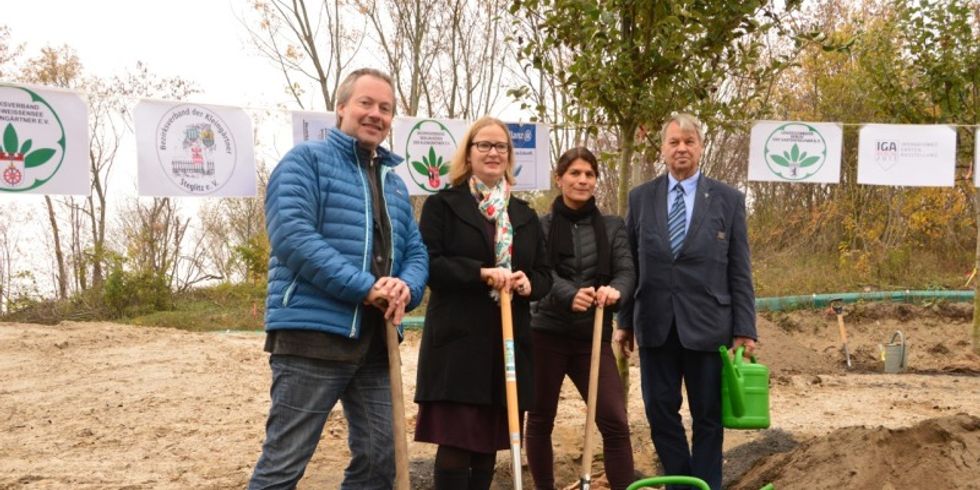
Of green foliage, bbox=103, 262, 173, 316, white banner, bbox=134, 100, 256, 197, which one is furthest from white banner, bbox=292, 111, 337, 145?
green foliage, bbox=103, 262, 173, 316

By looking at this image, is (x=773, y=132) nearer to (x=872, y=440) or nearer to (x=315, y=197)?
(x=872, y=440)

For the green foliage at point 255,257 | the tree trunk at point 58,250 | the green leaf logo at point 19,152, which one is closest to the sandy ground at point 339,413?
the green leaf logo at point 19,152

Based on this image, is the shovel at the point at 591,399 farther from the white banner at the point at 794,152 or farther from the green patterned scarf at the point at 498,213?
the white banner at the point at 794,152

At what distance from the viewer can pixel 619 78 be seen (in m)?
4.54

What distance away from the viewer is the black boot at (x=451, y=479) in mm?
3125

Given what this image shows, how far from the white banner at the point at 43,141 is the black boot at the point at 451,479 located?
11.4ft

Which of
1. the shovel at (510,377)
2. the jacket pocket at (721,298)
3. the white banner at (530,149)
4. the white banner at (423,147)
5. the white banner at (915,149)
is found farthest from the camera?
the white banner at (915,149)

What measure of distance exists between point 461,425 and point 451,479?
214 millimetres

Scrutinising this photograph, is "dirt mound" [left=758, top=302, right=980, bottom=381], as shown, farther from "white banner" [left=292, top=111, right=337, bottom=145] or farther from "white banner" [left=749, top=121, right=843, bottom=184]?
"white banner" [left=292, top=111, right=337, bottom=145]

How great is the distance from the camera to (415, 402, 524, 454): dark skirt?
310 cm

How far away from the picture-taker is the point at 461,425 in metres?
3.10

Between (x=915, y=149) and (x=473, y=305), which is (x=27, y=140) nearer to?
(x=473, y=305)

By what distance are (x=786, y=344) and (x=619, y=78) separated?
6.89 m

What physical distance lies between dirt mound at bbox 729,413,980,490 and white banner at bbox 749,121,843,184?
3.52 meters
